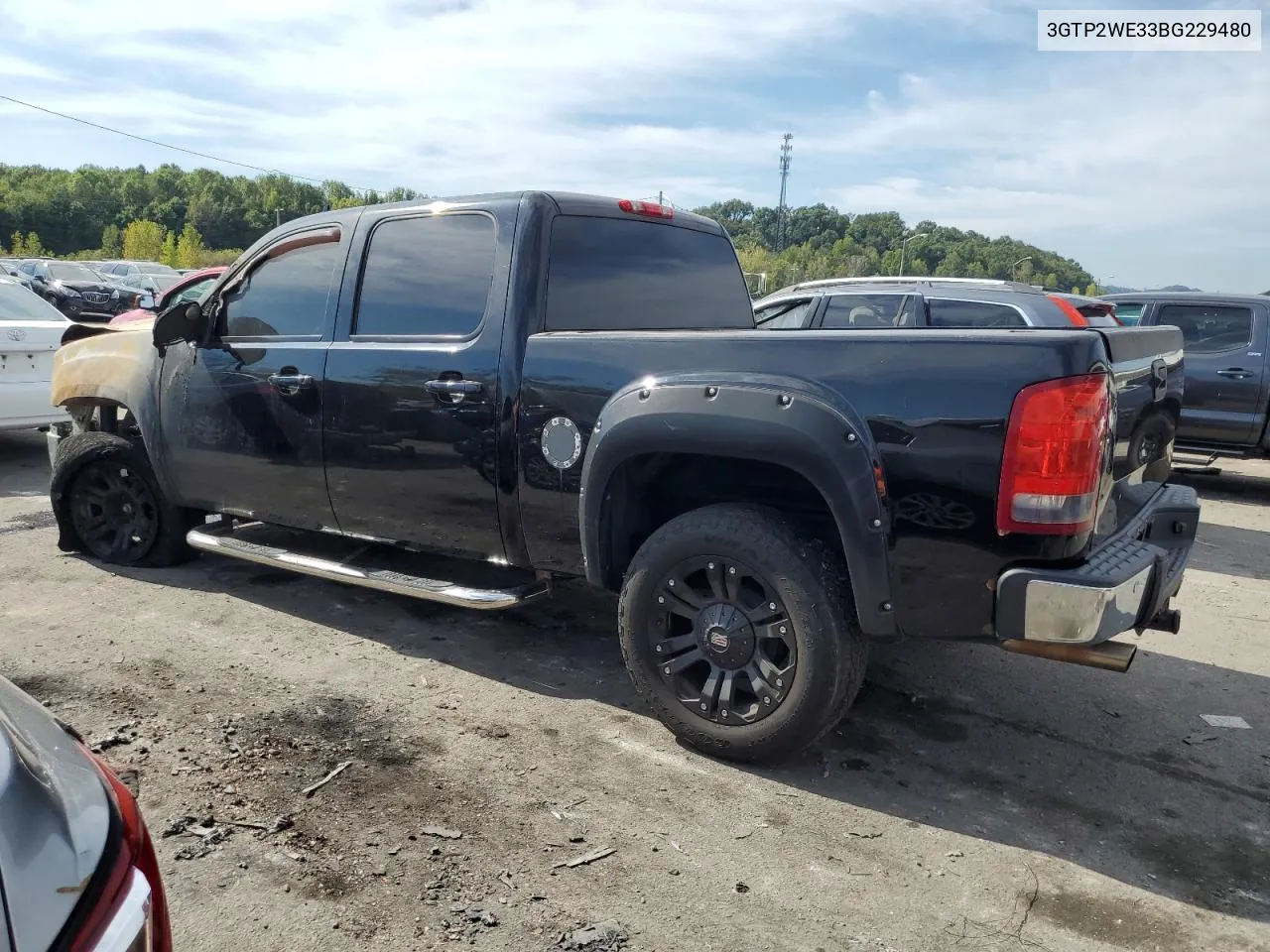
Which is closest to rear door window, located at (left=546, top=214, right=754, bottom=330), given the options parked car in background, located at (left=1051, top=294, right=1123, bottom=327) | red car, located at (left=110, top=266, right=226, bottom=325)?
red car, located at (left=110, top=266, right=226, bottom=325)

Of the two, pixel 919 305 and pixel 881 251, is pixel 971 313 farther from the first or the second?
pixel 881 251

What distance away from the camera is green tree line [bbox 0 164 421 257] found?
297 feet

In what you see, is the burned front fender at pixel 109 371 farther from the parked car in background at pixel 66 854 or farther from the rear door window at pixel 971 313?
the rear door window at pixel 971 313

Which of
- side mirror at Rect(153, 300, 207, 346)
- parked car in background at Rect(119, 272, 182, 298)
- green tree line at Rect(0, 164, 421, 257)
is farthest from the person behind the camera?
green tree line at Rect(0, 164, 421, 257)

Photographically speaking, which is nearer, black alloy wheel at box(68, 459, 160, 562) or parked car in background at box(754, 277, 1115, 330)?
black alloy wheel at box(68, 459, 160, 562)

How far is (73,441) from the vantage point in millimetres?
5398

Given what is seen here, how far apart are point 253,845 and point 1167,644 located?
4232 millimetres

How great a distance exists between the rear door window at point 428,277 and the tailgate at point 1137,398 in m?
2.33

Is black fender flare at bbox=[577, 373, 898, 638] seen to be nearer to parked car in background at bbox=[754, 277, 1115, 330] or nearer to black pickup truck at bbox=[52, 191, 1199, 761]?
black pickup truck at bbox=[52, 191, 1199, 761]

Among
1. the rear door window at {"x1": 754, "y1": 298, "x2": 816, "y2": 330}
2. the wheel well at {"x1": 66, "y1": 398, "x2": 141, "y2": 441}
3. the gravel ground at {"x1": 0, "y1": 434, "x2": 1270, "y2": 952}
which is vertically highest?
the rear door window at {"x1": 754, "y1": 298, "x2": 816, "y2": 330}

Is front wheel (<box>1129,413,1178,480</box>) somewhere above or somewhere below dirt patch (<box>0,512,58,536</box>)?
above

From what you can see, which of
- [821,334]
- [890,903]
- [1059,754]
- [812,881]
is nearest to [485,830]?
[812,881]

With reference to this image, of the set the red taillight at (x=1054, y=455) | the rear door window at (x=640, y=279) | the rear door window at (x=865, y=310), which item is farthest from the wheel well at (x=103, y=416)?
the rear door window at (x=865, y=310)

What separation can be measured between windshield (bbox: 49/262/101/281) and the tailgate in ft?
99.5
